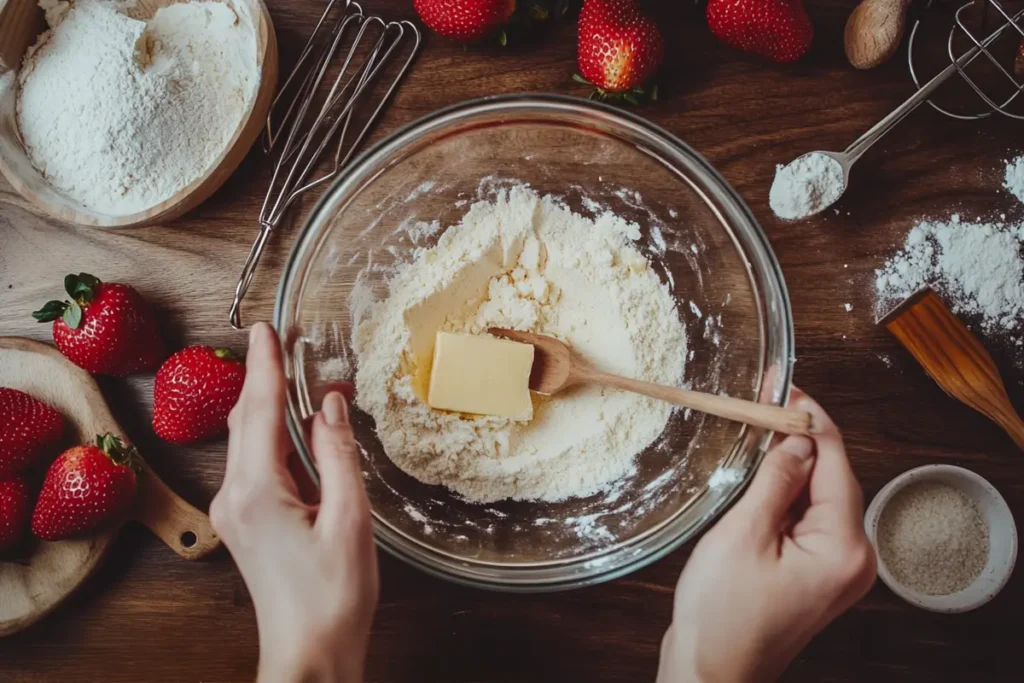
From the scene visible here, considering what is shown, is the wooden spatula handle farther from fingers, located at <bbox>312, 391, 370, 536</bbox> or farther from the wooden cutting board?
the wooden cutting board

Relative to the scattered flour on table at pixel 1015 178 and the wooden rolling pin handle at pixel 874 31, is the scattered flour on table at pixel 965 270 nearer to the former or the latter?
the scattered flour on table at pixel 1015 178

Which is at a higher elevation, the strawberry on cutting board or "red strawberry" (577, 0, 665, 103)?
"red strawberry" (577, 0, 665, 103)

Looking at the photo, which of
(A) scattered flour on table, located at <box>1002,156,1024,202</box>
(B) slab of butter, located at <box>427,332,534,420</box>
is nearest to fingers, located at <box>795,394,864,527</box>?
(B) slab of butter, located at <box>427,332,534,420</box>

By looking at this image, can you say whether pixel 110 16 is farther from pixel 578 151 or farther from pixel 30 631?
pixel 30 631

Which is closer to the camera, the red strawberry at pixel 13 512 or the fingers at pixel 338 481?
the fingers at pixel 338 481

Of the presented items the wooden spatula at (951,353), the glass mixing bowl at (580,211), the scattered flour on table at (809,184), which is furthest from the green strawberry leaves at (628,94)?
the wooden spatula at (951,353)

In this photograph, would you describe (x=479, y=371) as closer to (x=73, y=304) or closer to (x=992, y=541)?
(x=73, y=304)

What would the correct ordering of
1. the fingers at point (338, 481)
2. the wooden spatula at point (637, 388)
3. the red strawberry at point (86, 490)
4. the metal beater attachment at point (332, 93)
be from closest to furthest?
the fingers at point (338, 481) → the wooden spatula at point (637, 388) → the red strawberry at point (86, 490) → the metal beater attachment at point (332, 93)

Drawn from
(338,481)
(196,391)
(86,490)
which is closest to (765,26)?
(338,481)

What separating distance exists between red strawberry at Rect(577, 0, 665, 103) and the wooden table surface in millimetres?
70

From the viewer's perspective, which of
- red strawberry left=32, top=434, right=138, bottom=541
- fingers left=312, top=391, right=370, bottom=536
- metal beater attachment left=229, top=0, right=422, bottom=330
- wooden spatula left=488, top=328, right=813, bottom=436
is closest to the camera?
fingers left=312, top=391, right=370, bottom=536

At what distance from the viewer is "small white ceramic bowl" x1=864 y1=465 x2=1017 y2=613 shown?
1229 millimetres

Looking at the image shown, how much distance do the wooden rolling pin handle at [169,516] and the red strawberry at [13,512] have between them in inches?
7.5

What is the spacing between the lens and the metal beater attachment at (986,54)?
1294mm
